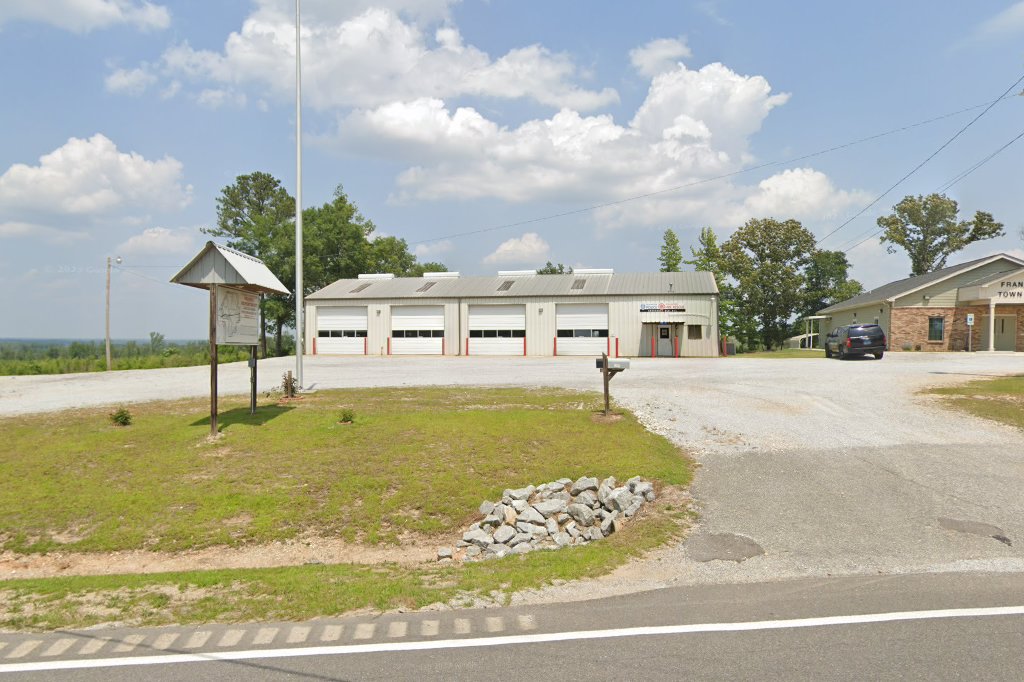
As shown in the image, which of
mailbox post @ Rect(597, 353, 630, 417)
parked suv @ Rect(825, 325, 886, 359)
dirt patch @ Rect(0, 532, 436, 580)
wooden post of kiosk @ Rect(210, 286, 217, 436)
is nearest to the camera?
dirt patch @ Rect(0, 532, 436, 580)

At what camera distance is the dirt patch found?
716cm

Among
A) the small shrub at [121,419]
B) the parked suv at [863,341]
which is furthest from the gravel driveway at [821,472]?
the parked suv at [863,341]

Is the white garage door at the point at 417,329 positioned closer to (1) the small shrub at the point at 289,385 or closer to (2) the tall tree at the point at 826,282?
(1) the small shrub at the point at 289,385

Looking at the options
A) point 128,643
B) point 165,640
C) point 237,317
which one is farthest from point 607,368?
point 128,643

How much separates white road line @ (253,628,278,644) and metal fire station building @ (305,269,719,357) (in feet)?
115

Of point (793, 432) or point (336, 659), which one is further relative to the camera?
point (793, 432)

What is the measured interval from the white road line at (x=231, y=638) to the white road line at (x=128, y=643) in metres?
0.60

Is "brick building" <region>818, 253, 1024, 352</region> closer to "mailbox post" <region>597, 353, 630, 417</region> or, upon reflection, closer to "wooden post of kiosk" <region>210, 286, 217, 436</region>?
"mailbox post" <region>597, 353, 630, 417</region>

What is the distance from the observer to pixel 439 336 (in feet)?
135

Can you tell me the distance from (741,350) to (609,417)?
46.1 m

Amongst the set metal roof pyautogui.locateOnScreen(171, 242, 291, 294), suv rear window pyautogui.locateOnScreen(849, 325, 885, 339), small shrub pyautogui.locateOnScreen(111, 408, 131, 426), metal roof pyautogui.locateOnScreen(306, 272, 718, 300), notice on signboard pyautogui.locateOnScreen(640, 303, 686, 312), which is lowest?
small shrub pyautogui.locateOnScreen(111, 408, 131, 426)

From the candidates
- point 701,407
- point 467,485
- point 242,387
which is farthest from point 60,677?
point 242,387

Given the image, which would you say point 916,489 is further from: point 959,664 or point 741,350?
point 741,350

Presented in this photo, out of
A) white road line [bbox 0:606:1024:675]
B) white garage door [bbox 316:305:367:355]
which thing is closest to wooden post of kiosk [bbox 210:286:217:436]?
white road line [bbox 0:606:1024:675]
